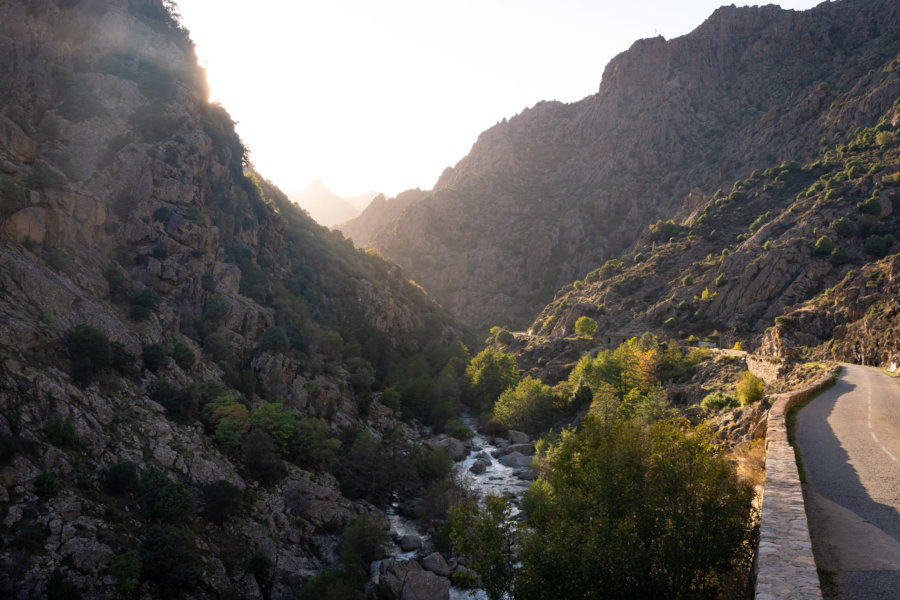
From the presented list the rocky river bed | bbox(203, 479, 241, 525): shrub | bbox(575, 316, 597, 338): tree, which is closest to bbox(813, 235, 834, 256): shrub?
bbox(575, 316, 597, 338): tree

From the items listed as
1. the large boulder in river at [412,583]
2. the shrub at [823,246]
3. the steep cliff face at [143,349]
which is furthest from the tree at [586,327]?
the large boulder in river at [412,583]

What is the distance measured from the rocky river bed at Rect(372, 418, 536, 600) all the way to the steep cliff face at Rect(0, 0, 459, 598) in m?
2.98

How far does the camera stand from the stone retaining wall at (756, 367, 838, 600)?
30.4 ft

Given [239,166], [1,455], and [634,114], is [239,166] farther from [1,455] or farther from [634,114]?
[634,114]

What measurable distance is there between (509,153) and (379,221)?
56.7m

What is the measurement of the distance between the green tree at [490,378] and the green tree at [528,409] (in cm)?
999

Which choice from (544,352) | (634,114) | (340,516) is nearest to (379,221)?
(634,114)

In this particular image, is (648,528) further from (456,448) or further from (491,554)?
(456,448)

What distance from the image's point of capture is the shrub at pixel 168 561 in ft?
78.6

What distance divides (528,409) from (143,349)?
133 ft

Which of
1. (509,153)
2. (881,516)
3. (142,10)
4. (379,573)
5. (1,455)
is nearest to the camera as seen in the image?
(881,516)

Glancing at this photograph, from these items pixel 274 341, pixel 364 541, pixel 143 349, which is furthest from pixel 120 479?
pixel 274 341

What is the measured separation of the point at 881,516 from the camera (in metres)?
12.8

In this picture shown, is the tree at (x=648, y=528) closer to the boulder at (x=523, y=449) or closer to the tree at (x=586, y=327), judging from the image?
the boulder at (x=523, y=449)
